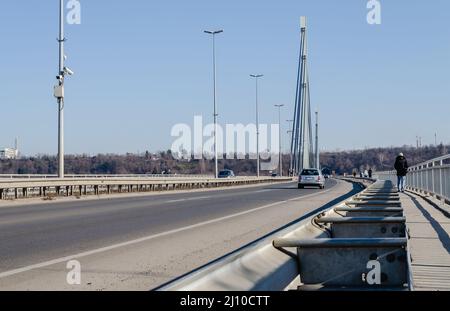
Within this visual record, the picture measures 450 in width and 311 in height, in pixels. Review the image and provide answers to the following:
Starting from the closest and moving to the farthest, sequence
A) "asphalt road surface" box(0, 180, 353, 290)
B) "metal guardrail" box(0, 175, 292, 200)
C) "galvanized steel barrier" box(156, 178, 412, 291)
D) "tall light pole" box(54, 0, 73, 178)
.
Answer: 1. "galvanized steel barrier" box(156, 178, 412, 291)
2. "asphalt road surface" box(0, 180, 353, 290)
3. "metal guardrail" box(0, 175, 292, 200)
4. "tall light pole" box(54, 0, 73, 178)

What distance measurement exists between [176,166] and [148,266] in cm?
12029

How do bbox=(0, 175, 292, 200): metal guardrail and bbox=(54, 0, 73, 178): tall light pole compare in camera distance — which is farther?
bbox=(54, 0, 73, 178): tall light pole

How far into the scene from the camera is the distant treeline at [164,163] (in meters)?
86.9

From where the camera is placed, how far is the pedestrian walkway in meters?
5.71

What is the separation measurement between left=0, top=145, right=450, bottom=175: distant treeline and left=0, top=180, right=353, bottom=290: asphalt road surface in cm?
4872

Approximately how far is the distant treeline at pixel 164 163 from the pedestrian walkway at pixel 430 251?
50.7 m

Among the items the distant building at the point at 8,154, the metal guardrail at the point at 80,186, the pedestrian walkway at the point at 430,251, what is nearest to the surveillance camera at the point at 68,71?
the metal guardrail at the point at 80,186

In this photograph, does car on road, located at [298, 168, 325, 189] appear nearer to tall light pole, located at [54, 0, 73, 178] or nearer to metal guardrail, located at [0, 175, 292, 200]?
metal guardrail, located at [0, 175, 292, 200]

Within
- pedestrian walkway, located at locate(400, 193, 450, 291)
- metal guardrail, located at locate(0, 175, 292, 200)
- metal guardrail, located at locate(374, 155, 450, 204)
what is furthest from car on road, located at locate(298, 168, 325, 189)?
pedestrian walkway, located at locate(400, 193, 450, 291)

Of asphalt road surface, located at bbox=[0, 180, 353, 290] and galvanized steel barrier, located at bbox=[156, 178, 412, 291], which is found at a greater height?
galvanized steel barrier, located at bbox=[156, 178, 412, 291]

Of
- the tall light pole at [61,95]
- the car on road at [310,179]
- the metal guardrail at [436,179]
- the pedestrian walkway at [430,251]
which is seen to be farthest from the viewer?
the car on road at [310,179]

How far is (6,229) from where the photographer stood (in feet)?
41.4

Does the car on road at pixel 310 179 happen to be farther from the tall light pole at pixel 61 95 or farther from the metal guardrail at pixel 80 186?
the tall light pole at pixel 61 95
